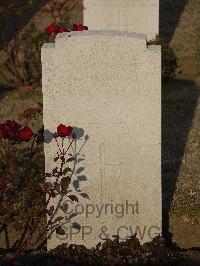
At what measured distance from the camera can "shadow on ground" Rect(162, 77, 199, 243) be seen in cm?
514

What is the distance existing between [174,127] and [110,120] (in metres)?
2.86

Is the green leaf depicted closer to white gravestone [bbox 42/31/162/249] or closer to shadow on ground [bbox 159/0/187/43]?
white gravestone [bbox 42/31/162/249]

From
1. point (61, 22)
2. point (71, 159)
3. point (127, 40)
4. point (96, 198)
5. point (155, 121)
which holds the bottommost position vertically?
point (96, 198)

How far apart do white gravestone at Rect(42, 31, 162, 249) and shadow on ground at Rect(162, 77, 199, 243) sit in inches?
20.5

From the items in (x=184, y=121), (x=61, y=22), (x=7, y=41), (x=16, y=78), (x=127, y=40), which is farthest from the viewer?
(x=61, y=22)

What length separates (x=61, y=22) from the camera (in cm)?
1163

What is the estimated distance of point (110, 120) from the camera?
403cm

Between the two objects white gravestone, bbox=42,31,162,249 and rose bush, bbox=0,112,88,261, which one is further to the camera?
white gravestone, bbox=42,31,162,249

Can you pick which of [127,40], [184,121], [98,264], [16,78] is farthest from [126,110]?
[16,78]

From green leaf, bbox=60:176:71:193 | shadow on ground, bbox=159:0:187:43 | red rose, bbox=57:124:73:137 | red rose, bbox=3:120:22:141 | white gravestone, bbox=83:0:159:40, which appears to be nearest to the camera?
red rose, bbox=3:120:22:141

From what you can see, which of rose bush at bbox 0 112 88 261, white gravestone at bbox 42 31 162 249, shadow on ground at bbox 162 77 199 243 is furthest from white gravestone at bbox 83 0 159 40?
white gravestone at bbox 42 31 162 249

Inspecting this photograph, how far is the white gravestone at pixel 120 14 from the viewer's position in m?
8.80

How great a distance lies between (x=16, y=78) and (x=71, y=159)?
4.77 meters

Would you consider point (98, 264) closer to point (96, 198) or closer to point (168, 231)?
point (96, 198)
